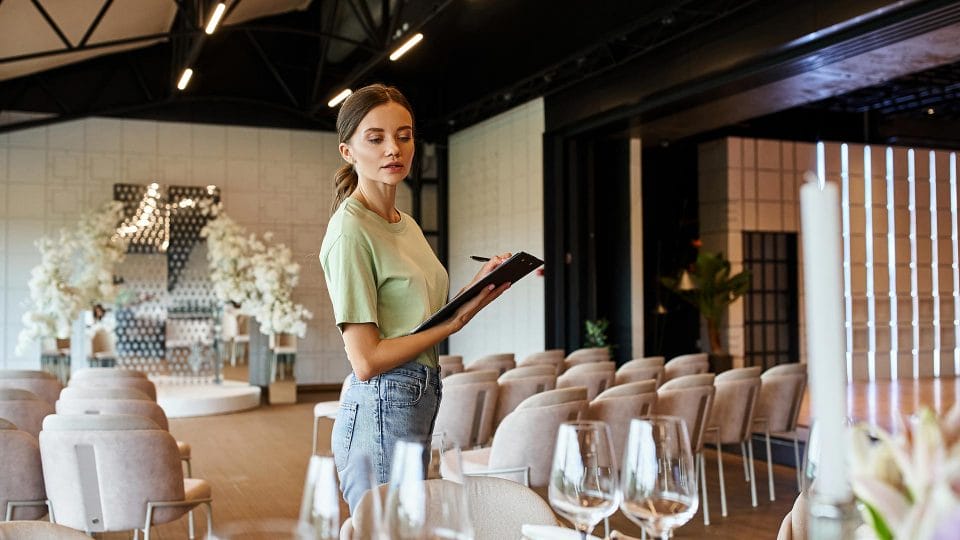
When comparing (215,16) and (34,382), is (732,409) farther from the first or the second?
(215,16)

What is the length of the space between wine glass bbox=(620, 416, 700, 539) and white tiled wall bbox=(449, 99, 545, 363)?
975 centimetres

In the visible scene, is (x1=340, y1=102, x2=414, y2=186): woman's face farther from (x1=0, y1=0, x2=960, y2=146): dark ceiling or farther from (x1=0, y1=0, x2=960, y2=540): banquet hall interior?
(x1=0, y1=0, x2=960, y2=146): dark ceiling

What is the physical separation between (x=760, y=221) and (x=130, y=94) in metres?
8.73

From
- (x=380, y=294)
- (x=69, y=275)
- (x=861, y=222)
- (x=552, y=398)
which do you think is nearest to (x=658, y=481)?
(x=380, y=294)

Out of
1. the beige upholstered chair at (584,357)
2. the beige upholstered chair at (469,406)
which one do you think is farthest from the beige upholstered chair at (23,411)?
the beige upholstered chair at (584,357)

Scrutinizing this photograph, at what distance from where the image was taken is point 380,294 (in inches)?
86.5

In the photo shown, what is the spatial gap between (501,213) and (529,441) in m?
8.10

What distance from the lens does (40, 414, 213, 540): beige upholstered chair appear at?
3549 mm

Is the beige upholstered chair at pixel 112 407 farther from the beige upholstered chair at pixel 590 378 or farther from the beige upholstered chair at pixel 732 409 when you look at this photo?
the beige upholstered chair at pixel 732 409

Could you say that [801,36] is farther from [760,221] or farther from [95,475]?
[760,221]

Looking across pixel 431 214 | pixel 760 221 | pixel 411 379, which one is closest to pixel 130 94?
pixel 431 214

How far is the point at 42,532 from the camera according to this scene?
178 centimetres

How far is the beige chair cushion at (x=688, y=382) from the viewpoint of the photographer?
216 inches

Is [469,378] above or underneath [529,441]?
above
